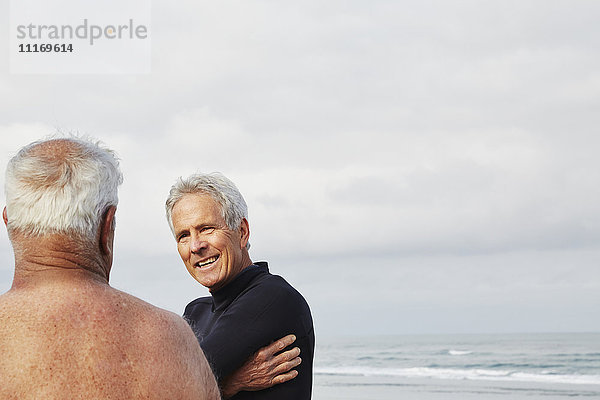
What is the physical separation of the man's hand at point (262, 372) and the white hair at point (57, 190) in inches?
41.2

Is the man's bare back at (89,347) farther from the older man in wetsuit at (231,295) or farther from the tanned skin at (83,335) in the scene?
the older man in wetsuit at (231,295)

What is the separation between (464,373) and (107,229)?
25969 millimetres

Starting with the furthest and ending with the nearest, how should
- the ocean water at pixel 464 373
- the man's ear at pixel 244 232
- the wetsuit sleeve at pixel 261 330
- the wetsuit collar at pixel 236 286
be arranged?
the ocean water at pixel 464 373 < the man's ear at pixel 244 232 < the wetsuit collar at pixel 236 286 < the wetsuit sleeve at pixel 261 330

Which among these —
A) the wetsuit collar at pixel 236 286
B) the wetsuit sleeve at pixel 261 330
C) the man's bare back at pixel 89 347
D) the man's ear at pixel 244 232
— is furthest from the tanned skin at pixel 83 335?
the man's ear at pixel 244 232

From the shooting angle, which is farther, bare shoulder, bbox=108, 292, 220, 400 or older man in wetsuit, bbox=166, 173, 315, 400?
older man in wetsuit, bbox=166, 173, 315, 400

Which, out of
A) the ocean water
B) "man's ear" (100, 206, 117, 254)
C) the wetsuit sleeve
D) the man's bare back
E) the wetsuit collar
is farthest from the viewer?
the ocean water

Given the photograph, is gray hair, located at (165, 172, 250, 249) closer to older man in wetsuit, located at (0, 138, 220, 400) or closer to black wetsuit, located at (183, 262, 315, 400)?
black wetsuit, located at (183, 262, 315, 400)

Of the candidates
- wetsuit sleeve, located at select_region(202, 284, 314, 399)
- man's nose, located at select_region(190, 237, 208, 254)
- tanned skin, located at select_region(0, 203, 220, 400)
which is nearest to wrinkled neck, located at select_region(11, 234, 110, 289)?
tanned skin, located at select_region(0, 203, 220, 400)

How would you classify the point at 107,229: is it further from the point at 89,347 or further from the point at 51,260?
the point at 89,347

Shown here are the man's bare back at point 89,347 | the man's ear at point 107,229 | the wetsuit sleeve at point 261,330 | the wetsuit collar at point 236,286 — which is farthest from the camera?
the wetsuit collar at point 236,286

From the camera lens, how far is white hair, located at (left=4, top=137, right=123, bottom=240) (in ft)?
5.62

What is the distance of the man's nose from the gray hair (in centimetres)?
11

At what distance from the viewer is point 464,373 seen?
26.4 m

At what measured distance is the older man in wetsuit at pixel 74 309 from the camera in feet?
5.35
